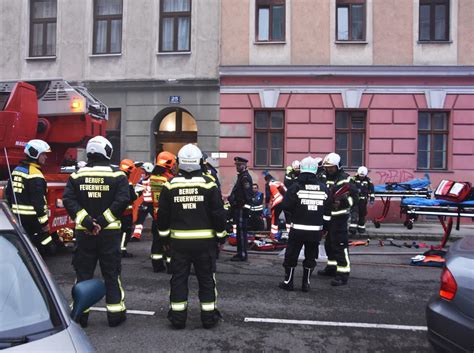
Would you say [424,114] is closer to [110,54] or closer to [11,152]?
[110,54]

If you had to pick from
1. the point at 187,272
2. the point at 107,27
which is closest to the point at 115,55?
the point at 107,27

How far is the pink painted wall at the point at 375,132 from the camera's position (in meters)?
14.6

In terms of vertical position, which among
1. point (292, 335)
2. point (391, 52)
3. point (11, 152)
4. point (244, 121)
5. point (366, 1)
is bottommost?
point (292, 335)

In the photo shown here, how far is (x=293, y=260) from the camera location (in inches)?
245

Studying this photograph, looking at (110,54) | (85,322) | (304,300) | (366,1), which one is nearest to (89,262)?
(85,322)

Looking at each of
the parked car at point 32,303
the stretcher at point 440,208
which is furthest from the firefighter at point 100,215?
the stretcher at point 440,208

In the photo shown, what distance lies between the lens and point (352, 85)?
14.8 metres

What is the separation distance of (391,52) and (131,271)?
11662 mm

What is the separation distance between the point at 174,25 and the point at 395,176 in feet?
30.6

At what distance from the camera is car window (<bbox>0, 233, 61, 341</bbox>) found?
7.04 feet

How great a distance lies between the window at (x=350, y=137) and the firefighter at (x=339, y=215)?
8313 millimetres

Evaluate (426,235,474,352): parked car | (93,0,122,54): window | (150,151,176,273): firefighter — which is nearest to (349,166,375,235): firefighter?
(150,151,176,273): firefighter

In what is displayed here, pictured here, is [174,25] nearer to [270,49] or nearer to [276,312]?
[270,49]

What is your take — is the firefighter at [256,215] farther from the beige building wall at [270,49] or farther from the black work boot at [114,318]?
the black work boot at [114,318]
